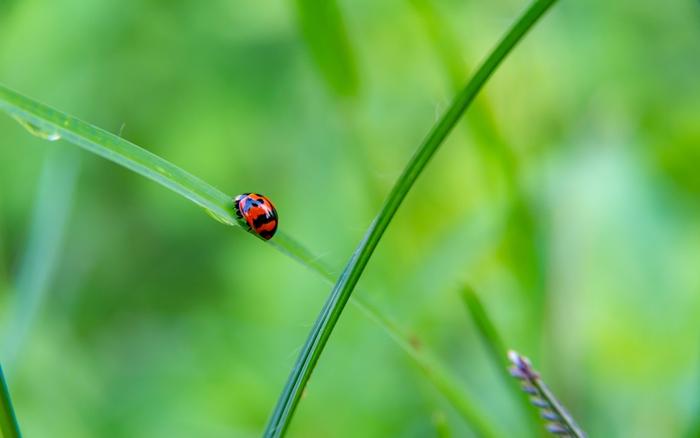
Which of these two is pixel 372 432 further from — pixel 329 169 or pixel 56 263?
pixel 56 263

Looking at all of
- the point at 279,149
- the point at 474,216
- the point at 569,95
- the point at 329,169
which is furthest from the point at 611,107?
the point at 279,149

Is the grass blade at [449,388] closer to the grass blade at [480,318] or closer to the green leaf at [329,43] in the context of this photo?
the grass blade at [480,318]

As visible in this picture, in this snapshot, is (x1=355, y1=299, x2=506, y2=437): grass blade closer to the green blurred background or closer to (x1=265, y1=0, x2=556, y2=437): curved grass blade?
the green blurred background

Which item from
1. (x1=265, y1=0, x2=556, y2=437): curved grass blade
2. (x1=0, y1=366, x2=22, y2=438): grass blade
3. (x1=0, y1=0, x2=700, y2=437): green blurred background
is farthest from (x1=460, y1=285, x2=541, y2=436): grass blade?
(x1=0, y1=366, x2=22, y2=438): grass blade

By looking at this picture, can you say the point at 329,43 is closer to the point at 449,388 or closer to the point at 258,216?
the point at 258,216

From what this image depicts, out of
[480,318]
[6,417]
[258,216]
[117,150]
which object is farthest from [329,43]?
[6,417]

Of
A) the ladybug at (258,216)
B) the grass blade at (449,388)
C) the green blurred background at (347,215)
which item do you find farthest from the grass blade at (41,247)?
the grass blade at (449,388)

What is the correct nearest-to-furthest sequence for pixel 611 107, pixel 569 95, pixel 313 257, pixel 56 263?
pixel 313 257
pixel 611 107
pixel 569 95
pixel 56 263
